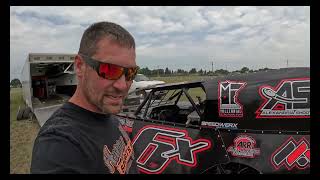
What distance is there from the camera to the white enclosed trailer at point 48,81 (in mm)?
13414

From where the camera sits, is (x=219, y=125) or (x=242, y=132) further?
(x=219, y=125)

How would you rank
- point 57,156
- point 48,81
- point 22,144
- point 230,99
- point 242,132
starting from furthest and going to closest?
point 48,81
point 22,144
point 230,99
point 242,132
point 57,156

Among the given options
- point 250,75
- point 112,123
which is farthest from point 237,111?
point 112,123

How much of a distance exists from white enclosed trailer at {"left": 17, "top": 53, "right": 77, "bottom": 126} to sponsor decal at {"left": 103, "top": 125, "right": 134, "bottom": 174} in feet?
37.6

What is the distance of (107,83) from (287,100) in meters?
2.65

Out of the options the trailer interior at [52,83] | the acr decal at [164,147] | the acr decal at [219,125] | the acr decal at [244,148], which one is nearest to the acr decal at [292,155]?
the acr decal at [244,148]

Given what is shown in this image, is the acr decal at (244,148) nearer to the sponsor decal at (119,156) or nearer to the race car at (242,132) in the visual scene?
the race car at (242,132)

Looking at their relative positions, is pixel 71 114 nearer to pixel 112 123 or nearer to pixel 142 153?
pixel 112 123

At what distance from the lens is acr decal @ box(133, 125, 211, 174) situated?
3965 millimetres

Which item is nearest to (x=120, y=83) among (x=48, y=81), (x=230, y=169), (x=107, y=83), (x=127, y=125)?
(x=107, y=83)

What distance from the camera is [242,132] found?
380 centimetres

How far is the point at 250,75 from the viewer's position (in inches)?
159

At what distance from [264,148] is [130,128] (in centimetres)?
196

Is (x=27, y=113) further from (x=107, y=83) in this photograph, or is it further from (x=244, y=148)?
(x=107, y=83)
